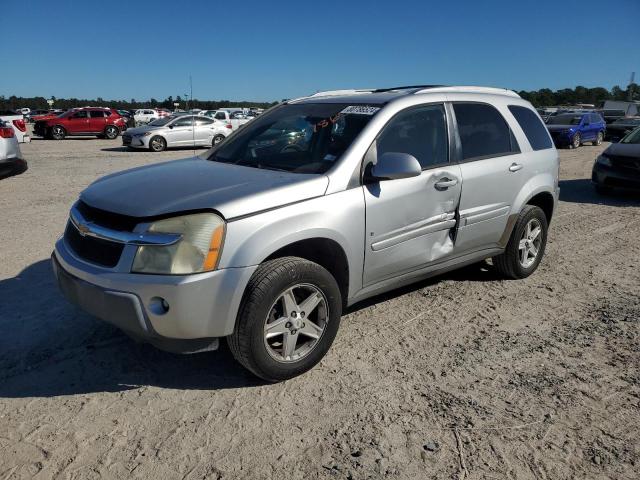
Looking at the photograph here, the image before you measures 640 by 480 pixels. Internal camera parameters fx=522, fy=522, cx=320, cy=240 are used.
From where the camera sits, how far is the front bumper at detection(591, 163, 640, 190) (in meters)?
9.75

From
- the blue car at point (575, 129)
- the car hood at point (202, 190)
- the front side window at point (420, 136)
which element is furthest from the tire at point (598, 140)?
the car hood at point (202, 190)

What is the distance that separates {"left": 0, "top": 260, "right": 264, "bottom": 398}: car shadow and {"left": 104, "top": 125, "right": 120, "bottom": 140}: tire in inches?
976

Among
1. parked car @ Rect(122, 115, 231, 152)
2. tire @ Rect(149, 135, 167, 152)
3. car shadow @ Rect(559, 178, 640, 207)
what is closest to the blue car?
car shadow @ Rect(559, 178, 640, 207)

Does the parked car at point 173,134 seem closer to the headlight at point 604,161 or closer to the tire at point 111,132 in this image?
the tire at point 111,132

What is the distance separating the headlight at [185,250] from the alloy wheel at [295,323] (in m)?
0.49

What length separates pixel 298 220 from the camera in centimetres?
311

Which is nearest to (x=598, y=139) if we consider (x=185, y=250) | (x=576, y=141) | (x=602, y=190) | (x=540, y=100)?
(x=576, y=141)

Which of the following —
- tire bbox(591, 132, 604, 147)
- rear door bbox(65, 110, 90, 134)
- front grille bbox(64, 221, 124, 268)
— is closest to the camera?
front grille bbox(64, 221, 124, 268)

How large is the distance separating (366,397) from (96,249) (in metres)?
1.80

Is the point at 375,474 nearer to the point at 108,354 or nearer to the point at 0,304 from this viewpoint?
the point at 108,354

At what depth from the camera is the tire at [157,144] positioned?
1947 centimetres

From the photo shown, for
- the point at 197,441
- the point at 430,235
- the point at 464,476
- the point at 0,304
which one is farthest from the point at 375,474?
the point at 0,304

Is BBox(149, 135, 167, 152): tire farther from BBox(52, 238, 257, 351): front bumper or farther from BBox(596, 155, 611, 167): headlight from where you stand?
BBox(52, 238, 257, 351): front bumper

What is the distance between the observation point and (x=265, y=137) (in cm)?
424
